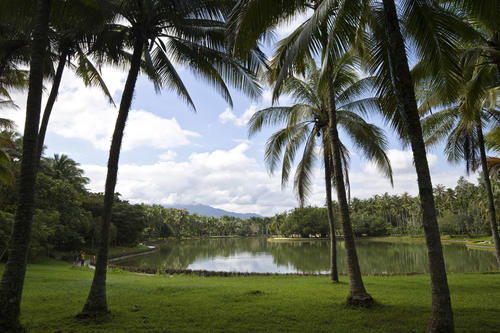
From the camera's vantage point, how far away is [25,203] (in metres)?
4.98

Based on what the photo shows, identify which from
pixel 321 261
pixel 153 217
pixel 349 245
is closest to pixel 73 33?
pixel 349 245

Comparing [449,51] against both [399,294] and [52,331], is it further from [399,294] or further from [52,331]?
[52,331]

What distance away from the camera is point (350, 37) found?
16.7 ft

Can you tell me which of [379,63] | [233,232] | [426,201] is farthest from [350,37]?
[233,232]

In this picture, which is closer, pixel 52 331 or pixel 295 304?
pixel 52 331

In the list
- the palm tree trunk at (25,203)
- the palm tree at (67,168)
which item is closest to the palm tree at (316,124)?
the palm tree trunk at (25,203)

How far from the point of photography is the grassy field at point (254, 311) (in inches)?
200

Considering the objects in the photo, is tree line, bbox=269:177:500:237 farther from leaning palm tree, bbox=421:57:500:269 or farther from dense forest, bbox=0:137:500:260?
leaning palm tree, bbox=421:57:500:269

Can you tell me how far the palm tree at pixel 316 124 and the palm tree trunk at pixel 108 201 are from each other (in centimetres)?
465

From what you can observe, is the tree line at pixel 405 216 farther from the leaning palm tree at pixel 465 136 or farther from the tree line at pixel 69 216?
the leaning palm tree at pixel 465 136

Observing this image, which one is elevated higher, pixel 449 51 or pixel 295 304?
pixel 449 51

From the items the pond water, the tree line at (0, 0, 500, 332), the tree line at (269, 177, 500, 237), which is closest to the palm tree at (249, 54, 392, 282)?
the tree line at (0, 0, 500, 332)

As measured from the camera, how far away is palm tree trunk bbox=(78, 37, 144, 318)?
5.73m

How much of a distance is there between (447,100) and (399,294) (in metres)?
5.10
